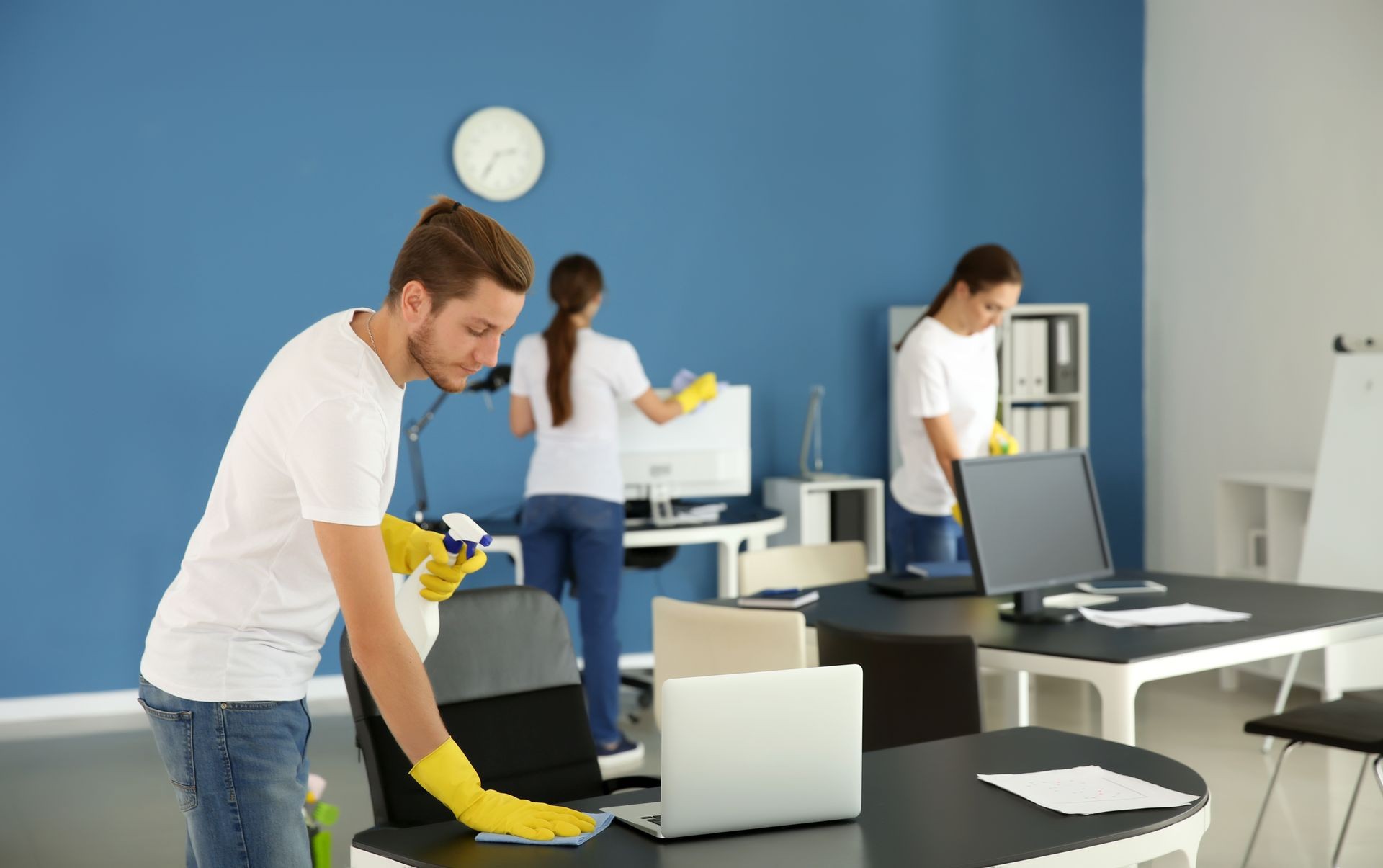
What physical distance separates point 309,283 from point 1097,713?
11.3 ft

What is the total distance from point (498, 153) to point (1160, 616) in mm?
3446

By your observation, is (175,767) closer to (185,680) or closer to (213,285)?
(185,680)

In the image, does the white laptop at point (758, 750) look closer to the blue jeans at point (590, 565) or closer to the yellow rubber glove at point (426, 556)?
the yellow rubber glove at point (426, 556)

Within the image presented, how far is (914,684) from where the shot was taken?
237 centimetres

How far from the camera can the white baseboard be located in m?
4.79

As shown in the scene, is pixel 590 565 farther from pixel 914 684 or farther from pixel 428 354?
pixel 428 354

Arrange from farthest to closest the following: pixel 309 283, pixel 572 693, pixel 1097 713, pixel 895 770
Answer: pixel 309 283
pixel 1097 713
pixel 572 693
pixel 895 770

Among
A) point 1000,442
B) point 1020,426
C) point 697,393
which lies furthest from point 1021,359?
point 1000,442

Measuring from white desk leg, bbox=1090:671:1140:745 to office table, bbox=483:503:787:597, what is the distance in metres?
1.95

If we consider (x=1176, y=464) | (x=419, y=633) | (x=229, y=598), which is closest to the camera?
(x=229, y=598)

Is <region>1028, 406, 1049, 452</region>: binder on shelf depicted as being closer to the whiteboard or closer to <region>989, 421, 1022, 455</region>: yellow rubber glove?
the whiteboard

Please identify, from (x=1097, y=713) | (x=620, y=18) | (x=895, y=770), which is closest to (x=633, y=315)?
(x=620, y=18)

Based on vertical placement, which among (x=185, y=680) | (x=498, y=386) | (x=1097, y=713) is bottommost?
(x=1097, y=713)

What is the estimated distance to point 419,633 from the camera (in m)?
1.64
